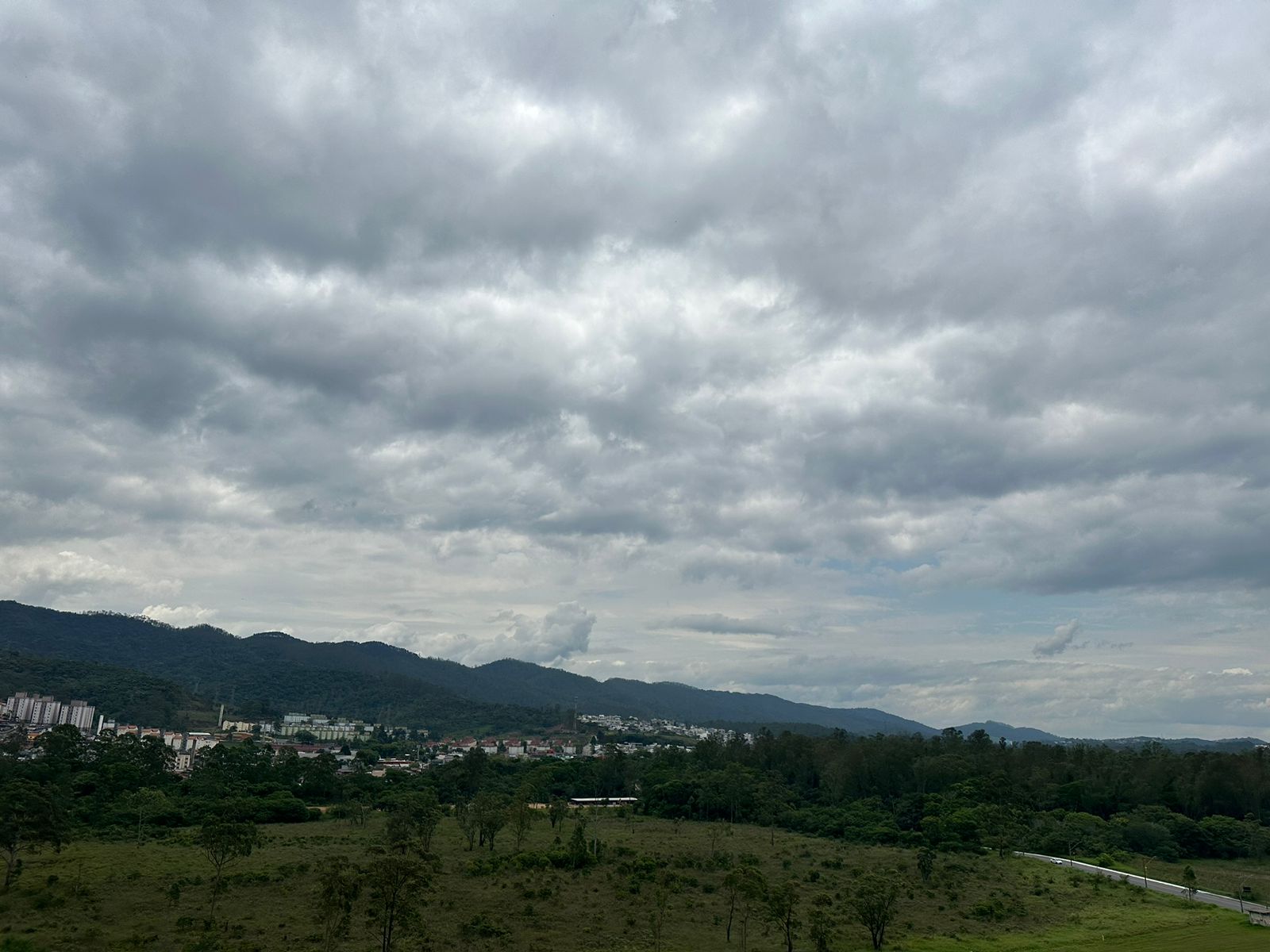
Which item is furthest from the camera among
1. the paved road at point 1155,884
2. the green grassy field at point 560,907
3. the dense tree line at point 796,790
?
the dense tree line at point 796,790

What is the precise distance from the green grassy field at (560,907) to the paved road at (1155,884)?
306 centimetres

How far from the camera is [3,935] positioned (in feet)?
122

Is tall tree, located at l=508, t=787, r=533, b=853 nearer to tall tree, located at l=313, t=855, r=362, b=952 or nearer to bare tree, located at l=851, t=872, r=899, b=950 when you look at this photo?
tall tree, located at l=313, t=855, r=362, b=952

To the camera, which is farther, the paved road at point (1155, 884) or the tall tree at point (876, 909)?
the paved road at point (1155, 884)

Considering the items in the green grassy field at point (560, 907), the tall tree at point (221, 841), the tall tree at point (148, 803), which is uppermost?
the tall tree at point (221, 841)

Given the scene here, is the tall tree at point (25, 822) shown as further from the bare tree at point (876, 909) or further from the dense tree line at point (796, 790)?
the bare tree at point (876, 909)

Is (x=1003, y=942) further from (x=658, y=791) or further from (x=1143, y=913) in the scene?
(x=658, y=791)

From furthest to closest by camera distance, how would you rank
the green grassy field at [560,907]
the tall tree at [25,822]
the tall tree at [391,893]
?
1. the tall tree at [25,822]
2. the green grassy field at [560,907]
3. the tall tree at [391,893]

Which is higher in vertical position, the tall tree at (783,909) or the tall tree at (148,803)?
the tall tree at (783,909)

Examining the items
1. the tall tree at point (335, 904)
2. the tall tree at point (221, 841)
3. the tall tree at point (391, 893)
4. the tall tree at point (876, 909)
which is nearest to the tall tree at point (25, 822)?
the tall tree at point (221, 841)

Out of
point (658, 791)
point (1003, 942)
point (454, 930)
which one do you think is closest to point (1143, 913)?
point (1003, 942)

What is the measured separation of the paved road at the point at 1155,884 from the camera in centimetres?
5491

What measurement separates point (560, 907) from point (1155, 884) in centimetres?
4525

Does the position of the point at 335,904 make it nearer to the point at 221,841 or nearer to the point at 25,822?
the point at 221,841
